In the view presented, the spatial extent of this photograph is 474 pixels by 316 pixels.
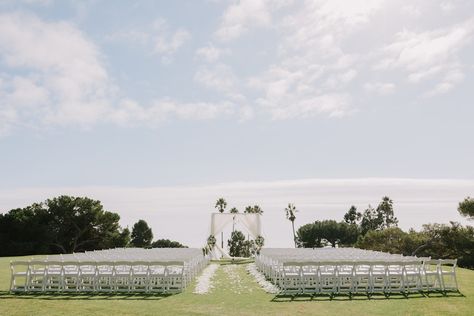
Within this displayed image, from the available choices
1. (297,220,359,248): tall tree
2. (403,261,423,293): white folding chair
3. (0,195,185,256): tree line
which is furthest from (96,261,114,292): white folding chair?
(297,220,359,248): tall tree

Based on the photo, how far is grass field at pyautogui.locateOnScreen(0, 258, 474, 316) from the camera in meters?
10.1

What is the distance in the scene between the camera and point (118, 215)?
53.0 m

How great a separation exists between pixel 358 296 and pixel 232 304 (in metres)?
4.01

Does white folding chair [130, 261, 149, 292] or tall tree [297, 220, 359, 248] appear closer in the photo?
white folding chair [130, 261, 149, 292]

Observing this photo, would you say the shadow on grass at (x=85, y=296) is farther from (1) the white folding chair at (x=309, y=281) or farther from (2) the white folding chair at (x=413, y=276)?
(2) the white folding chair at (x=413, y=276)

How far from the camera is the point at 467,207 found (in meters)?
34.7

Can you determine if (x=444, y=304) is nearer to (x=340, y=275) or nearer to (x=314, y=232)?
(x=340, y=275)

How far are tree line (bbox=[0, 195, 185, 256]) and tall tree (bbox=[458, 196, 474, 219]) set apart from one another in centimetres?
3717

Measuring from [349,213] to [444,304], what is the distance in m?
86.9

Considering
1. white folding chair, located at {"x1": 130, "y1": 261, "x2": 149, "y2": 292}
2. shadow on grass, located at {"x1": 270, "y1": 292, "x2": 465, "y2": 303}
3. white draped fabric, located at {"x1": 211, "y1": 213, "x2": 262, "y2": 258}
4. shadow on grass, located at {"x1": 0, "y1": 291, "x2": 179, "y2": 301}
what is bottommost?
shadow on grass, located at {"x1": 270, "y1": 292, "x2": 465, "y2": 303}

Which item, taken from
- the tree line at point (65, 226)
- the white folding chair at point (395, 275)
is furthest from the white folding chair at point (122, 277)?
the tree line at point (65, 226)

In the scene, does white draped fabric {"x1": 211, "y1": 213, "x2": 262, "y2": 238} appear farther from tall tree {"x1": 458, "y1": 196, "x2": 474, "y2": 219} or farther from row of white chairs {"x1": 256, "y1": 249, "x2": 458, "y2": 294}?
row of white chairs {"x1": 256, "y1": 249, "x2": 458, "y2": 294}

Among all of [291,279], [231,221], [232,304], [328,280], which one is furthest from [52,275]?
[231,221]

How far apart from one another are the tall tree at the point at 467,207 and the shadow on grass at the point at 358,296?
25.1 meters
